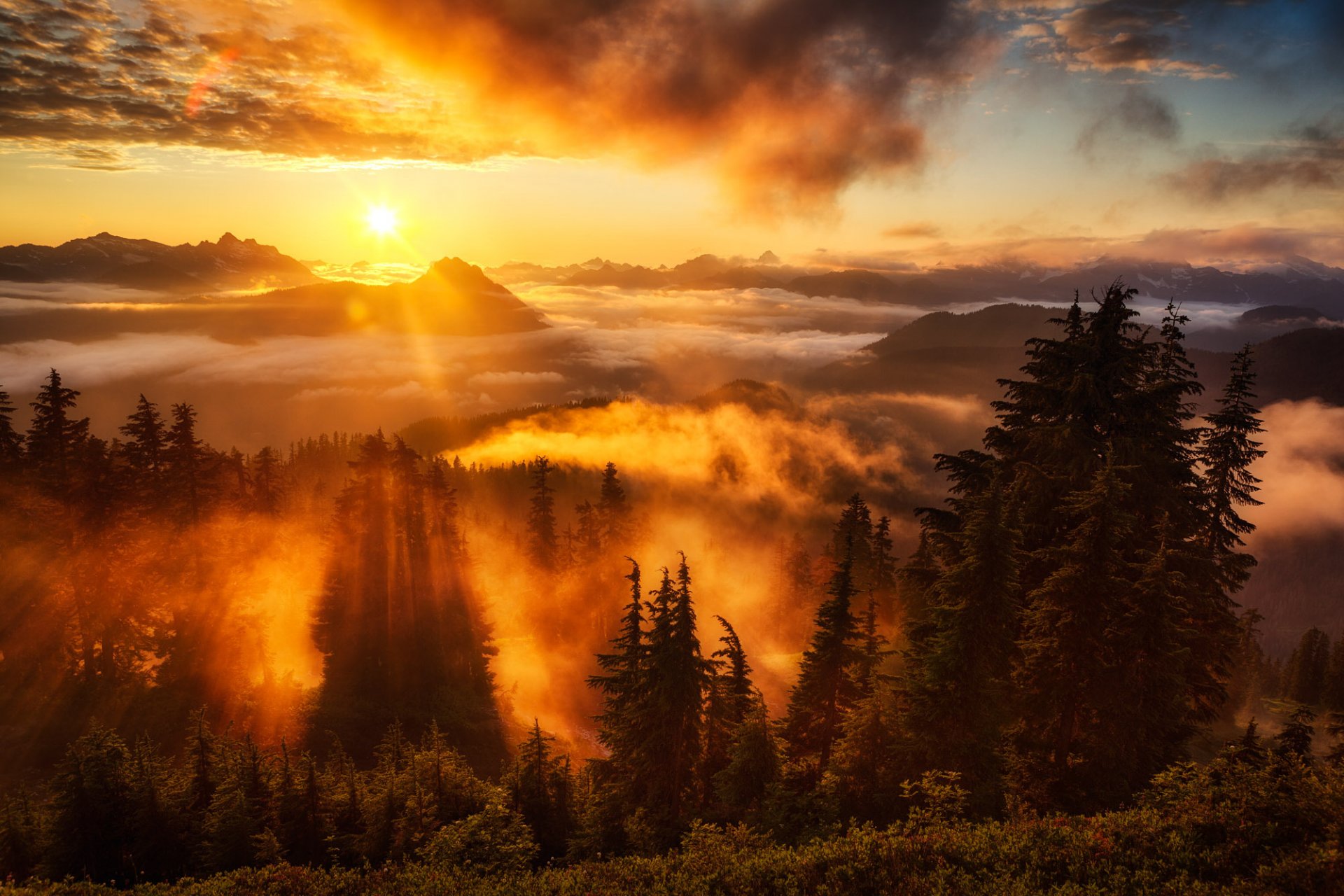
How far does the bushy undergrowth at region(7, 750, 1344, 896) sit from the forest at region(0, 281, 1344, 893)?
0.24 ft

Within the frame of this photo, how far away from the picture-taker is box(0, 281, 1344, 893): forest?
43.4 ft

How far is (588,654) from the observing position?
205 ft

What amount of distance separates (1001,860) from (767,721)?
32.6 feet

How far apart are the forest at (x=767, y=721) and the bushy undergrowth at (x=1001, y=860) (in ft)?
0.24

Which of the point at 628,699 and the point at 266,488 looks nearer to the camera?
the point at 628,699

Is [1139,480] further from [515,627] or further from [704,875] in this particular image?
[515,627]

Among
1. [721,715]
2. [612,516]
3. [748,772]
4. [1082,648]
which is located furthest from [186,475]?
[1082,648]

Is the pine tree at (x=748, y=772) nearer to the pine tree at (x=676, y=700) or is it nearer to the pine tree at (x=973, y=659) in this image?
the pine tree at (x=676, y=700)

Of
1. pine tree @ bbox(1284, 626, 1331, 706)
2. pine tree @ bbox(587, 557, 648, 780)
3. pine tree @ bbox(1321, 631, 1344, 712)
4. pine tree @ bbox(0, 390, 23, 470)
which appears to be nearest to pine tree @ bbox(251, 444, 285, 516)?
pine tree @ bbox(0, 390, 23, 470)

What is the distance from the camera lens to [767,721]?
2173cm

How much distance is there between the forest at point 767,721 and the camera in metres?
13.2

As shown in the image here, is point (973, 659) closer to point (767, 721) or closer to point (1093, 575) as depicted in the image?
point (1093, 575)

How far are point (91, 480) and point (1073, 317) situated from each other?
141ft

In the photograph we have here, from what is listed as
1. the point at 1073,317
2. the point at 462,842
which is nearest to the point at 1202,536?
the point at 1073,317
